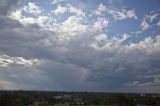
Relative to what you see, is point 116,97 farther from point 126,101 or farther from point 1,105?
point 1,105

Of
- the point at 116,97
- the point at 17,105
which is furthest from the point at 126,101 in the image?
the point at 17,105

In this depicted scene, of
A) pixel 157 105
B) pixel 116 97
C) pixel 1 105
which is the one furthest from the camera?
pixel 116 97

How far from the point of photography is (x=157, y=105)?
13250 centimetres

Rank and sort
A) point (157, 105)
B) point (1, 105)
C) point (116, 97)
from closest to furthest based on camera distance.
A: point (1, 105) → point (157, 105) → point (116, 97)

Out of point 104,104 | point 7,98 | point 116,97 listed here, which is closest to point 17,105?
point 7,98

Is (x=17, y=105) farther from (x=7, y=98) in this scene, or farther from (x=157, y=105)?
(x=157, y=105)

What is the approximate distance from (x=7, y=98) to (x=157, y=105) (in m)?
67.7

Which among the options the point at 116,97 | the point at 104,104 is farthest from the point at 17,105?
the point at 116,97

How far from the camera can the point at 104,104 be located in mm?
132625

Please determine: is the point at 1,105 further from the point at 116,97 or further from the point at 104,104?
the point at 116,97

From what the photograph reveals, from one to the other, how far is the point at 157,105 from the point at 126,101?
13.8 m

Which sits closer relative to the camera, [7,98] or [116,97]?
[7,98]

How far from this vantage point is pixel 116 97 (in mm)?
142000

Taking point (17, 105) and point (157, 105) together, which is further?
point (157, 105)
